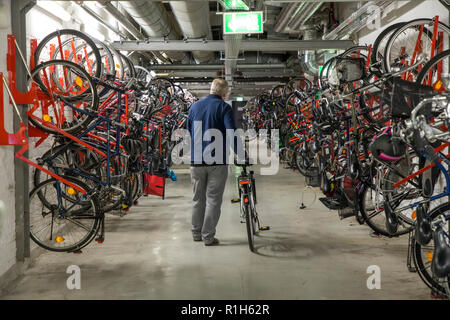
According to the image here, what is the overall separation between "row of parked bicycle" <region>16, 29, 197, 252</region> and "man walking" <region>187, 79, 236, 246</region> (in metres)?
0.89

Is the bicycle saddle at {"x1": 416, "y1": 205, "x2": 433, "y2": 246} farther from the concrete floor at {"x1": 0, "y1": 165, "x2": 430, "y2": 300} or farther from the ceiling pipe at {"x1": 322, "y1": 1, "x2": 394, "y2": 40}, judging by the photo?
the ceiling pipe at {"x1": 322, "y1": 1, "x2": 394, "y2": 40}

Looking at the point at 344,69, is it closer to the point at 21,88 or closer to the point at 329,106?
the point at 329,106

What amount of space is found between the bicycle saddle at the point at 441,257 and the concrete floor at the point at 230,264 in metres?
0.81

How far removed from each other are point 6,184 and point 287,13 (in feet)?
20.1

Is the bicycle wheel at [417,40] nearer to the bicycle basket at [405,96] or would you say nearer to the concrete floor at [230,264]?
the bicycle basket at [405,96]

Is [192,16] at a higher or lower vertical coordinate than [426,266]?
higher

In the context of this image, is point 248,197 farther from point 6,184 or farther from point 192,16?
point 192,16

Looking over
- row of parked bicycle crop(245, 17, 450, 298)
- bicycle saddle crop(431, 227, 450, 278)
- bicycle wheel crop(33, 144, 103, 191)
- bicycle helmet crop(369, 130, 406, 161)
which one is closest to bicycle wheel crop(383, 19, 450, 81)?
row of parked bicycle crop(245, 17, 450, 298)

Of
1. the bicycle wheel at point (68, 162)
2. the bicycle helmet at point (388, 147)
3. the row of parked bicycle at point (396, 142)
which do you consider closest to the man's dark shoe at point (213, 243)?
the bicycle wheel at point (68, 162)

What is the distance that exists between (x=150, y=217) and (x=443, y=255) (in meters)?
4.09

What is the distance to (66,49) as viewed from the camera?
205 inches

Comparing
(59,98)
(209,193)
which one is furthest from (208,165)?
(59,98)

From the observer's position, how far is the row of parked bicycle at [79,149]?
404cm
